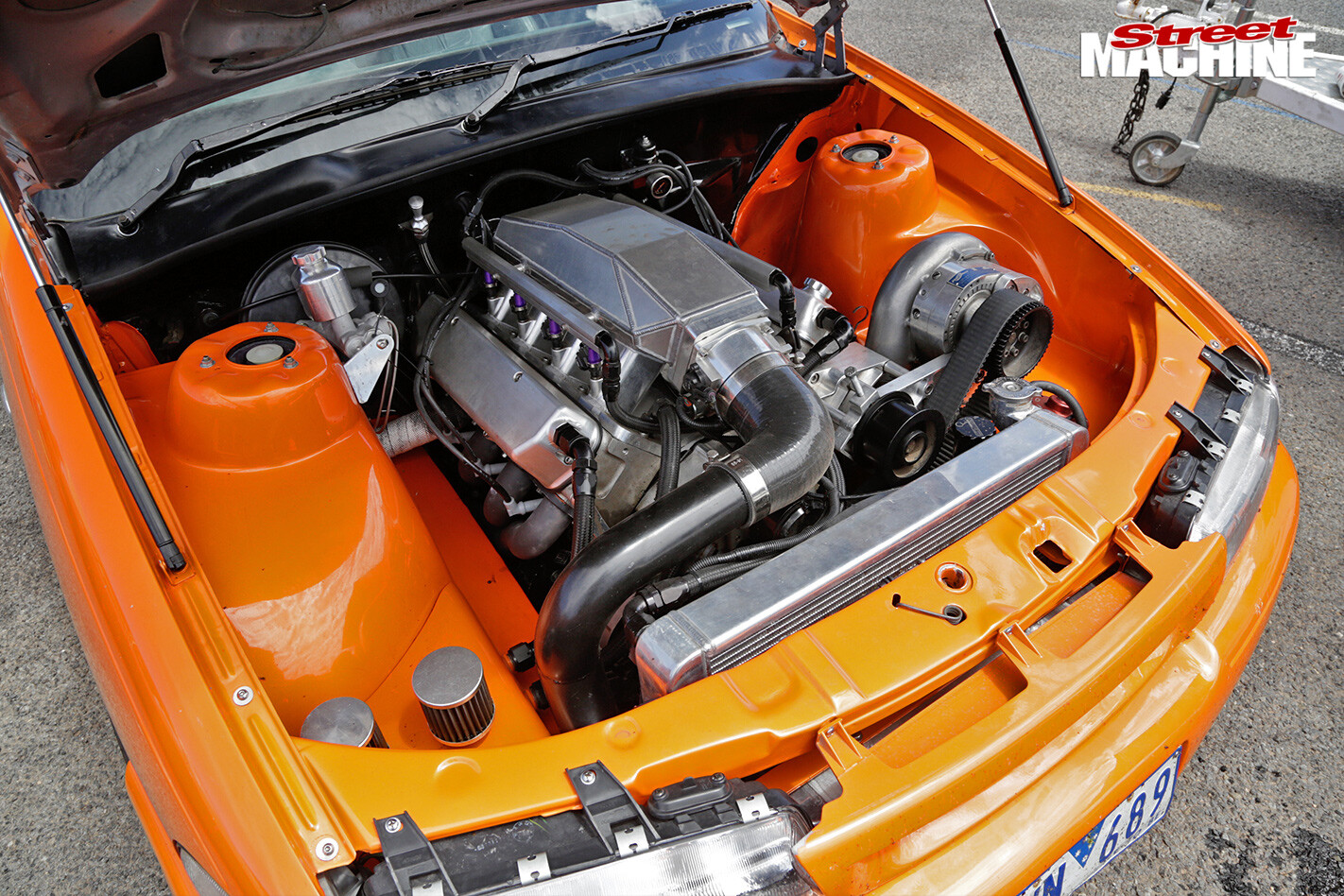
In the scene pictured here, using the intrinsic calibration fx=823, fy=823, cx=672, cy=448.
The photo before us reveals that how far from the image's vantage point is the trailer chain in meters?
4.39

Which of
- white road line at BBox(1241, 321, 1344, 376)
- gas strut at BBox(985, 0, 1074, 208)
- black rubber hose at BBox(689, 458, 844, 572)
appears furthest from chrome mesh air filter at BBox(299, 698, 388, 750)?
white road line at BBox(1241, 321, 1344, 376)

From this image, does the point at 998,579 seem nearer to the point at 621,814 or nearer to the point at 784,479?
the point at 784,479

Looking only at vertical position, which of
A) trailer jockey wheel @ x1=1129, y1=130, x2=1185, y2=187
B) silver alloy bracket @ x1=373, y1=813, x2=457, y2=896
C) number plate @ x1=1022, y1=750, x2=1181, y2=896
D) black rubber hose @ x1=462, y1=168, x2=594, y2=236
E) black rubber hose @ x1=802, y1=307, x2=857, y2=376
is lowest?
trailer jockey wheel @ x1=1129, y1=130, x2=1185, y2=187

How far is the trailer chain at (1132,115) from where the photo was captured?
4.39 m

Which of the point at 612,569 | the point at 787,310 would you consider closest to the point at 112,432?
the point at 612,569

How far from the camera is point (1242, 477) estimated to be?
1.48 m

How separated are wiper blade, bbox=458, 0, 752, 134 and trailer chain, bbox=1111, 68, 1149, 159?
128 inches

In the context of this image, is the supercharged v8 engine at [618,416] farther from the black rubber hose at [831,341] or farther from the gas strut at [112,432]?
the gas strut at [112,432]

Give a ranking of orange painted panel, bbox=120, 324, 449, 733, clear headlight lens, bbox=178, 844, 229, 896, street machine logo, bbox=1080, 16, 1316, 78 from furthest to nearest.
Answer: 1. street machine logo, bbox=1080, 16, 1316, 78
2. orange painted panel, bbox=120, 324, 449, 733
3. clear headlight lens, bbox=178, 844, 229, 896

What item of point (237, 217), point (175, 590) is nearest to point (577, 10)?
point (237, 217)

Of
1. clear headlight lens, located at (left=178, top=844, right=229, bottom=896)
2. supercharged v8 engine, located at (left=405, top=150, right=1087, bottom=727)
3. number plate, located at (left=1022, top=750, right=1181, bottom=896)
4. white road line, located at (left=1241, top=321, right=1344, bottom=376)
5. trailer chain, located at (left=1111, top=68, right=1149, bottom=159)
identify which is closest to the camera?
clear headlight lens, located at (left=178, top=844, right=229, bottom=896)

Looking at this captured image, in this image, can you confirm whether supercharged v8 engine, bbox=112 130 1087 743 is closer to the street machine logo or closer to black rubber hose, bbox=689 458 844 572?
black rubber hose, bbox=689 458 844 572

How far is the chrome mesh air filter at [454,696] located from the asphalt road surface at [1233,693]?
996mm

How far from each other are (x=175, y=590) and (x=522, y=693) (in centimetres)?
56
